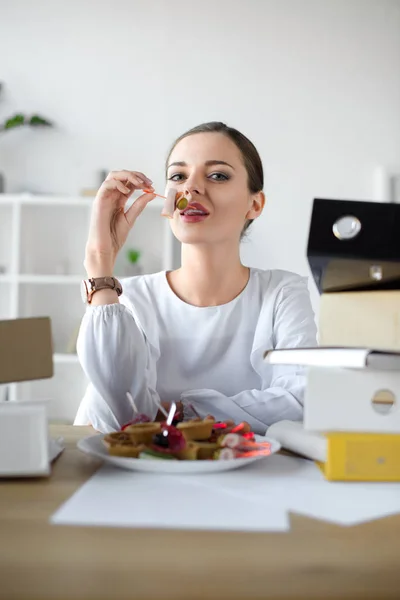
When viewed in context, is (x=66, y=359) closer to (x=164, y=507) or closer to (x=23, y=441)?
(x=23, y=441)

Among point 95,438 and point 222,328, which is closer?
point 95,438

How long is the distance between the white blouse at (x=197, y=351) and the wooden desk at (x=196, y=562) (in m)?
0.73

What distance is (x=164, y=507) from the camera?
2.24 feet

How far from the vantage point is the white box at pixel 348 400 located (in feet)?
2.58

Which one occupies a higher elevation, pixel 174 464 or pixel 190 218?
pixel 190 218

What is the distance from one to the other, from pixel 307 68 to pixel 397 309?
13.7 feet

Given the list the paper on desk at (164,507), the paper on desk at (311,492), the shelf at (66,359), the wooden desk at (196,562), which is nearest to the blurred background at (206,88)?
the shelf at (66,359)

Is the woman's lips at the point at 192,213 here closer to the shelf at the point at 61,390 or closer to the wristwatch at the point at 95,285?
the wristwatch at the point at 95,285

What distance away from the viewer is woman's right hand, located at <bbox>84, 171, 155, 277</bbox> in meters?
1.59

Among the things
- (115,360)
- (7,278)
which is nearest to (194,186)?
(115,360)

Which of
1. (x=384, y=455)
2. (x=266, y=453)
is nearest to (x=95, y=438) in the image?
(x=266, y=453)

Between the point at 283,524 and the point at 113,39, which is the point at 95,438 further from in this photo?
the point at 113,39

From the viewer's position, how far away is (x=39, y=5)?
183 inches

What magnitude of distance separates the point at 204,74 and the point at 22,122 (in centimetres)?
131
